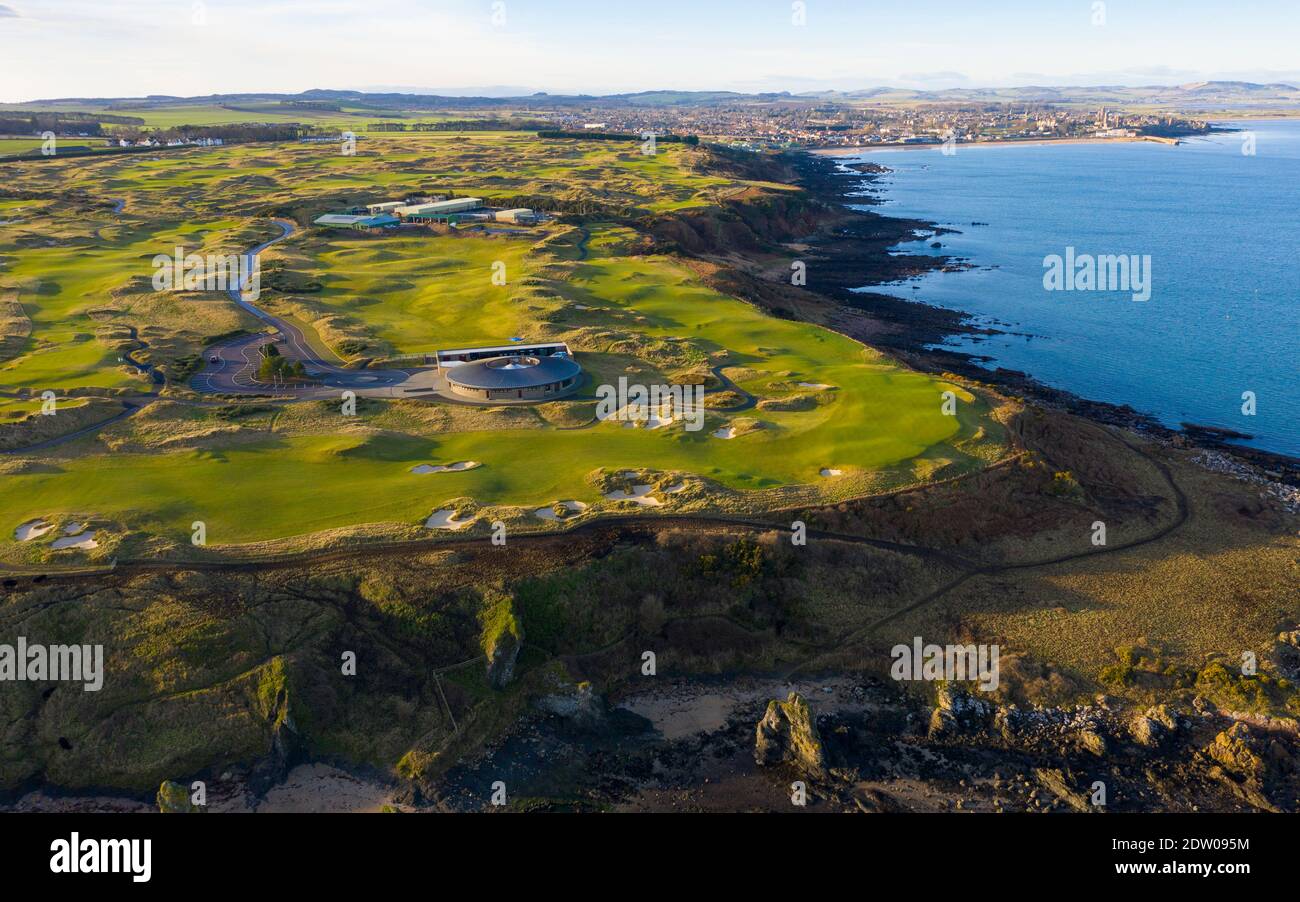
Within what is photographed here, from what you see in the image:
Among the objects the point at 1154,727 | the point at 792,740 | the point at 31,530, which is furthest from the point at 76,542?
the point at 1154,727

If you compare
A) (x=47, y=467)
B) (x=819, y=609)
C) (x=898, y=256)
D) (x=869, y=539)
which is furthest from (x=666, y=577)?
(x=898, y=256)

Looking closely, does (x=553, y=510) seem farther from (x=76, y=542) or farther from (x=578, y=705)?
(x=76, y=542)

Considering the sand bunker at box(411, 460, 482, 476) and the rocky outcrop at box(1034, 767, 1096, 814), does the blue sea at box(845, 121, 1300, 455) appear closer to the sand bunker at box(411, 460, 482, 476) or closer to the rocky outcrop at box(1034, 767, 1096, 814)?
the rocky outcrop at box(1034, 767, 1096, 814)

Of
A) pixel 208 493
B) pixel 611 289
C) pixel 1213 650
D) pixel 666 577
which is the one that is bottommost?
pixel 1213 650

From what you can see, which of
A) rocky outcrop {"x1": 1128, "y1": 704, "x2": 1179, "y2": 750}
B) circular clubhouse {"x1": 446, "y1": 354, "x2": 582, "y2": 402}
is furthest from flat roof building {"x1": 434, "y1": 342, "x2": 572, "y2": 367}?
rocky outcrop {"x1": 1128, "y1": 704, "x2": 1179, "y2": 750}

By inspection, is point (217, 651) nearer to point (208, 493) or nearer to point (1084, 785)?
point (208, 493)

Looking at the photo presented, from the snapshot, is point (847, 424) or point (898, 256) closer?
point (847, 424)

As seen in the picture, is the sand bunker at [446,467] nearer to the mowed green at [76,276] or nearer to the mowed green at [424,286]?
the mowed green at [424,286]
